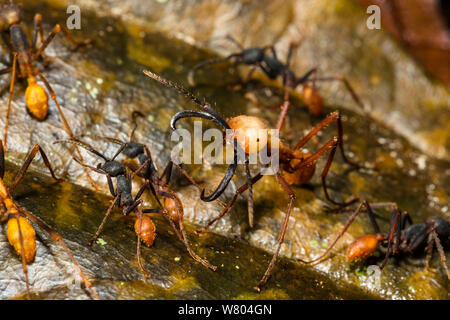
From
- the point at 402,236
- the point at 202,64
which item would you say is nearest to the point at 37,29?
the point at 202,64

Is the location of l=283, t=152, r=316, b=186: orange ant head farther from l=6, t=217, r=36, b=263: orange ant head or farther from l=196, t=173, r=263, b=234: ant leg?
l=6, t=217, r=36, b=263: orange ant head

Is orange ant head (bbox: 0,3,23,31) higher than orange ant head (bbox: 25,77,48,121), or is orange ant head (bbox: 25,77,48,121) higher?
orange ant head (bbox: 0,3,23,31)

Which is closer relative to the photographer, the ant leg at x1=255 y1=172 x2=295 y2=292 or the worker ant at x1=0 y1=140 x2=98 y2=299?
the worker ant at x1=0 y1=140 x2=98 y2=299

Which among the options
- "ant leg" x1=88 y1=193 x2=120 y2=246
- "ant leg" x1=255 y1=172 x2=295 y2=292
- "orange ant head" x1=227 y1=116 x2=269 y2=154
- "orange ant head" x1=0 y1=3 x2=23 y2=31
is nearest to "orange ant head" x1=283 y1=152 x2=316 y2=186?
"ant leg" x1=255 y1=172 x2=295 y2=292

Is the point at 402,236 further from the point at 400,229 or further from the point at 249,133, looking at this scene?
the point at 249,133
